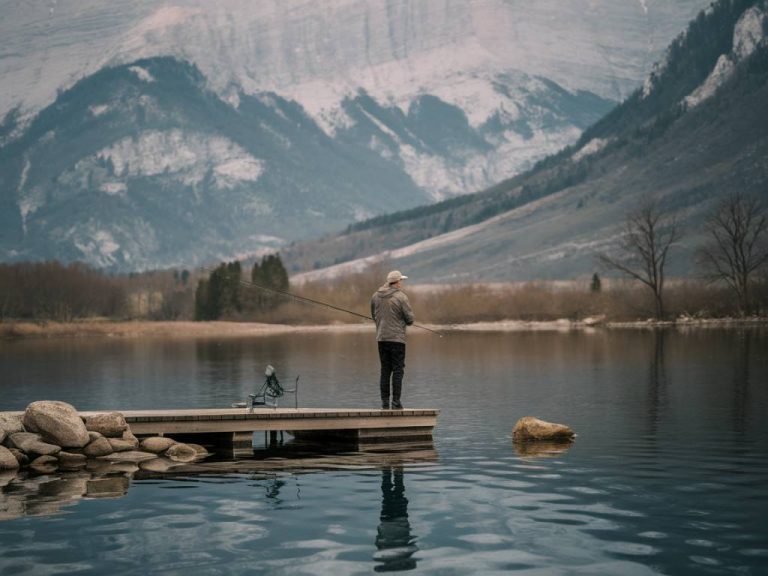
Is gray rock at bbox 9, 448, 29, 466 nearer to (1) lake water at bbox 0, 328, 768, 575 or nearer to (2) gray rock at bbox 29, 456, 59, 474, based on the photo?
(2) gray rock at bbox 29, 456, 59, 474

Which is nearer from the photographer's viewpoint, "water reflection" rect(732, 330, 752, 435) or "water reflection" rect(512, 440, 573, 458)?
"water reflection" rect(512, 440, 573, 458)

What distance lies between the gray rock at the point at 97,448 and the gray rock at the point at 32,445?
63 centimetres

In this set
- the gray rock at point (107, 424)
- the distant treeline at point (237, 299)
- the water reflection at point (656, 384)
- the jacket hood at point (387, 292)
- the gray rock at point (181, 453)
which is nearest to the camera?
the gray rock at point (181, 453)

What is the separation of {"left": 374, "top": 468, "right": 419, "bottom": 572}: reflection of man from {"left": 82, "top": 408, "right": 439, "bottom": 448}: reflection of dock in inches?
209

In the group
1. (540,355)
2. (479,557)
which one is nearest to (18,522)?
(479,557)

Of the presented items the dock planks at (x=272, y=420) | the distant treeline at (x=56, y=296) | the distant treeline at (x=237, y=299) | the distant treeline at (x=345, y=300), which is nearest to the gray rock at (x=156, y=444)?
the dock planks at (x=272, y=420)

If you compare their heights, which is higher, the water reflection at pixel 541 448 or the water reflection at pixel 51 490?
the water reflection at pixel 541 448

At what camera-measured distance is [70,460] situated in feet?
87.5

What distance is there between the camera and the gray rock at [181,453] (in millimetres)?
27875

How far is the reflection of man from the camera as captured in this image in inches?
711

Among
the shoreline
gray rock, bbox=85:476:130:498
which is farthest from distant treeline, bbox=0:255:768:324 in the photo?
gray rock, bbox=85:476:130:498

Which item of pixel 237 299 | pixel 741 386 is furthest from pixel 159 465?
pixel 237 299

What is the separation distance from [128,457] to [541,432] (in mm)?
9733

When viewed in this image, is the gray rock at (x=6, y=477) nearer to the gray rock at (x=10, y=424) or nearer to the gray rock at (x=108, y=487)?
the gray rock at (x=108, y=487)
